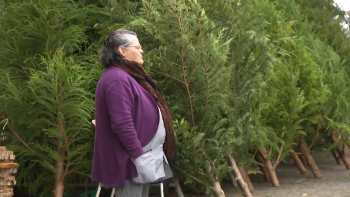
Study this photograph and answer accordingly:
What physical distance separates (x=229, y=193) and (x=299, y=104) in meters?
1.92

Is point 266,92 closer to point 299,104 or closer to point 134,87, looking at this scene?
point 299,104

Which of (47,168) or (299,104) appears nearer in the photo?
(47,168)

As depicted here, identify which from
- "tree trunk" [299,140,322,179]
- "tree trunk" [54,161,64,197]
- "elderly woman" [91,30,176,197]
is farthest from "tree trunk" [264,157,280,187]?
"elderly woman" [91,30,176,197]

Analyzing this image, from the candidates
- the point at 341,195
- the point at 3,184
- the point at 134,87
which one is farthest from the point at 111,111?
the point at 341,195

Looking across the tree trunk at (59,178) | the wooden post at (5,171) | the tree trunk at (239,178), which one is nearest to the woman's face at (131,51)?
the wooden post at (5,171)

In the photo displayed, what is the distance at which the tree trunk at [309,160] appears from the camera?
36.0ft

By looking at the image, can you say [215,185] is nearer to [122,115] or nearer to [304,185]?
[304,185]

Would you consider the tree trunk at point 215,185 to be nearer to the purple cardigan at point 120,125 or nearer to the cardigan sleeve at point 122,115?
the purple cardigan at point 120,125

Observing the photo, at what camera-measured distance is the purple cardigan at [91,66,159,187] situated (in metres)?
3.91

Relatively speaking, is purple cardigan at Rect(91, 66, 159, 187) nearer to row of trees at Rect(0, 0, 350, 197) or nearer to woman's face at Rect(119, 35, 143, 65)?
woman's face at Rect(119, 35, 143, 65)

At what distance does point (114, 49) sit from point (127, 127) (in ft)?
2.11

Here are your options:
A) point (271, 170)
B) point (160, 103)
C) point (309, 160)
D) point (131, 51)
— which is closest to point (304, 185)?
point (271, 170)

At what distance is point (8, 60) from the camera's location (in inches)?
285

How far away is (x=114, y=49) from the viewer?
4.23m
